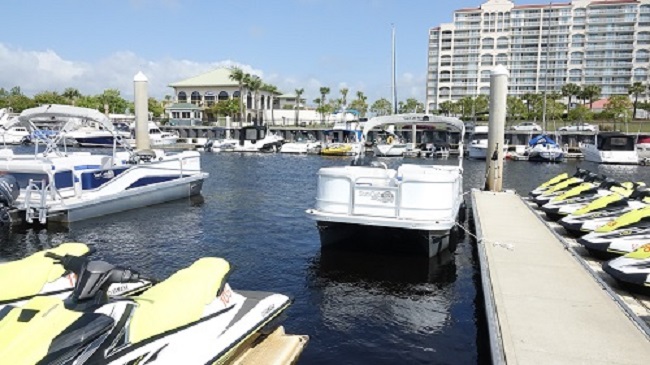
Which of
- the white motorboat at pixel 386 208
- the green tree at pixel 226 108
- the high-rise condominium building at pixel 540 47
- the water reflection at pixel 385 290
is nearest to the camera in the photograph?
the water reflection at pixel 385 290

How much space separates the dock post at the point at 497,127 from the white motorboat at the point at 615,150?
33.8 metres

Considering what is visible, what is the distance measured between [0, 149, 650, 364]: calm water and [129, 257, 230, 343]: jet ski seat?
0.66 meters

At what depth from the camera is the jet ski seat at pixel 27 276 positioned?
647cm

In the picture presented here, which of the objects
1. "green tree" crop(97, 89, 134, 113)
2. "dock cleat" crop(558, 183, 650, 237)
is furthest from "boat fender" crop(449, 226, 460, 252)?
"green tree" crop(97, 89, 134, 113)

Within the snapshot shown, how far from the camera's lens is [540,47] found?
12794cm

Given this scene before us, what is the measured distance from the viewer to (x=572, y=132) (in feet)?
227

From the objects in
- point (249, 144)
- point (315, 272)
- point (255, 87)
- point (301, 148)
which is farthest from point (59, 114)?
point (255, 87)

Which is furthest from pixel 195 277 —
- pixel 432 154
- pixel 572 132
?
pixel 572 132

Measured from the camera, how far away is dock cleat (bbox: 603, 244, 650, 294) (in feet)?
29.2

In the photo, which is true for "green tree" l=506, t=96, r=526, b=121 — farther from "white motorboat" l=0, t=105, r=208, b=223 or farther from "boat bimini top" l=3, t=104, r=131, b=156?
"boat bimini top" l=3, t=104, r=131, b=156

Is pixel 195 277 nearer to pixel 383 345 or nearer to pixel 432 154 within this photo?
pixel 383 345

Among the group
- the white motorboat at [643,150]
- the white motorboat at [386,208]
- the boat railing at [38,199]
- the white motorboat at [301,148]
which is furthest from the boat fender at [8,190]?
the white motorboat at [643,150]

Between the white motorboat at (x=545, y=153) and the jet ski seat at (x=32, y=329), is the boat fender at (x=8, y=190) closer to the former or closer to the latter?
the jet ski seat at (x=32, y=329)

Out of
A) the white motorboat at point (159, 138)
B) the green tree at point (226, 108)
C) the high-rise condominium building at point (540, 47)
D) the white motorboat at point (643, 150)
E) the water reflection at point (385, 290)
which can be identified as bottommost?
the water reflection at point (385, 290)
